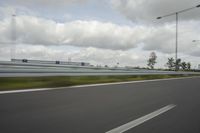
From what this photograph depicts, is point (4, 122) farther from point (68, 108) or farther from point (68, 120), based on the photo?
point (68, 108)

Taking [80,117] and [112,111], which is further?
[112,111]

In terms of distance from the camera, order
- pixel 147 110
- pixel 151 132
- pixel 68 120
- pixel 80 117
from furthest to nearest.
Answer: pixel 147 110
pixel 80 117
pixel 68 120
pixel 151 132

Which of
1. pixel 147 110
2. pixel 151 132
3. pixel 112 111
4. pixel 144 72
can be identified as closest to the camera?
pixel 151 132

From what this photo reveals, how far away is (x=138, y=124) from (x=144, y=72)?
15184mm

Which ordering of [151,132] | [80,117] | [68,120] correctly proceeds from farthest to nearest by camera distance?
[80,117], [68,120], [151,132]

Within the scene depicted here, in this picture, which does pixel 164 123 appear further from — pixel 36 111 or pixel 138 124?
pixel 36 111

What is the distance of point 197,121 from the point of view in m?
4.62

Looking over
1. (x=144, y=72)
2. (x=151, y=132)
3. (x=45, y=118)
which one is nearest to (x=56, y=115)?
(x=45, y=118)

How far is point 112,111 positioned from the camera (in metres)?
5.06

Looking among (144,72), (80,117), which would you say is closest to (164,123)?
(80,117)

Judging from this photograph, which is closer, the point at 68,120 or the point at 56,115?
the point at 68,120

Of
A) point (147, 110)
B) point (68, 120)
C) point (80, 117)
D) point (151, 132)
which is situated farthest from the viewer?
point (147, 110)

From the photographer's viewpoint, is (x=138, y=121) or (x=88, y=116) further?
(x=88, y=116)

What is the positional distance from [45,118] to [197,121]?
10.1 ft
